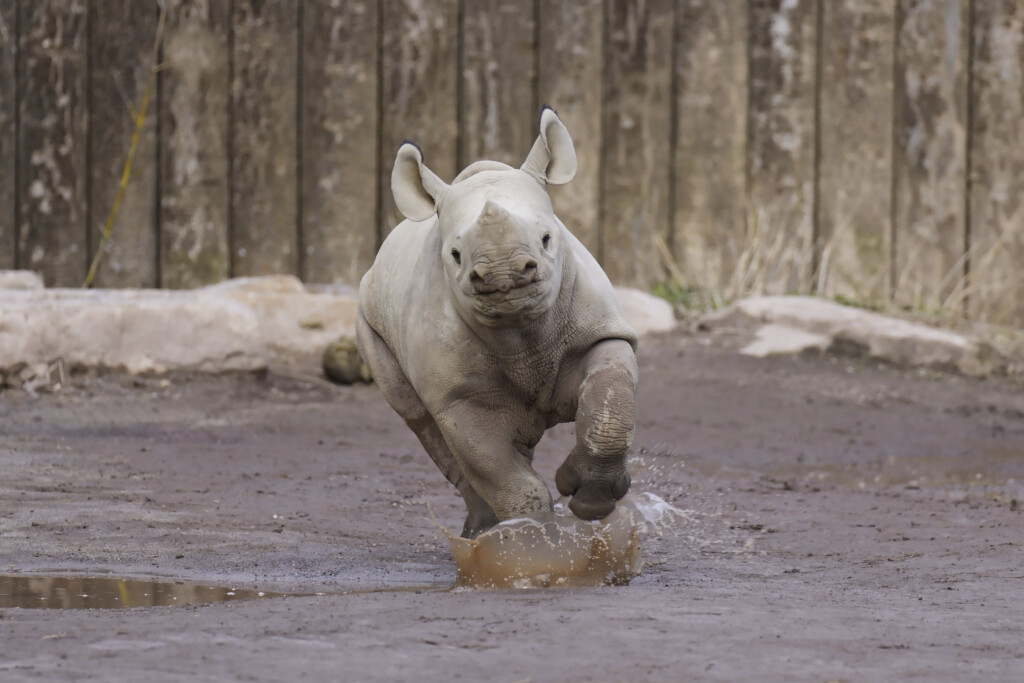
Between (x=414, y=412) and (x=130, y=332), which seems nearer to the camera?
(x=414, y=412)

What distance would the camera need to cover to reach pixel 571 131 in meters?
9.05

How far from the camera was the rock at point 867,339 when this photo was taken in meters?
8.26

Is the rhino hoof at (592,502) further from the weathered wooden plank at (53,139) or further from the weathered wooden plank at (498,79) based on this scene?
the weathered wooden plank at (53,139)

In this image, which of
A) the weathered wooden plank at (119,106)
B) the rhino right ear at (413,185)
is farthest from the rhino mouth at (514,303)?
the weathered wooden plank at (119,106)

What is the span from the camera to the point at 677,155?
362 inches

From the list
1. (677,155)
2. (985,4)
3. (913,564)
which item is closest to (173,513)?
(913,564)

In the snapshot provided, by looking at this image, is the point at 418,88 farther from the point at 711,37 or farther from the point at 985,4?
the point at 985,4

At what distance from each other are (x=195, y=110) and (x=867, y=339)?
417 centimetres

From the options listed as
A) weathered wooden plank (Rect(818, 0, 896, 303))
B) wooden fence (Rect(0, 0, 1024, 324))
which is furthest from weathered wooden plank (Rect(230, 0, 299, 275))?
weathered wooden plank (Rect(818, 0, 896, 303))

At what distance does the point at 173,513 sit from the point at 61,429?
1.88 m

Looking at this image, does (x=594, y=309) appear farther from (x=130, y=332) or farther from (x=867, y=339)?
(x=867, y=339)

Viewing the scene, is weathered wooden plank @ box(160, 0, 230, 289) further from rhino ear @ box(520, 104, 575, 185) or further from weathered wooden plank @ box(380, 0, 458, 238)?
rhino ear @ box(520, 104, 575, 185)

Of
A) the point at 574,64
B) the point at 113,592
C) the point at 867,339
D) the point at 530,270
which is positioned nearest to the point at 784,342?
the point at 867,339

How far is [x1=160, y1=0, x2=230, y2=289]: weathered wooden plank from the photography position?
9016mm
